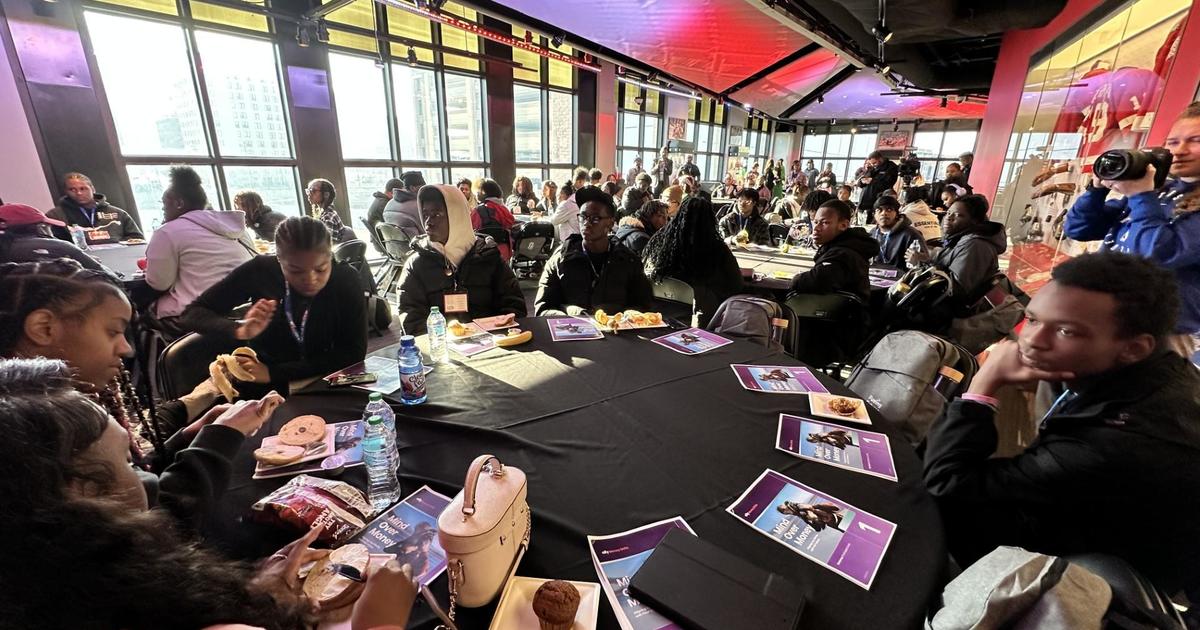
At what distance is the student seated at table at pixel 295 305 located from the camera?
1.88 meters

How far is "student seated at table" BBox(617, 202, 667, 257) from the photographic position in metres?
3.79

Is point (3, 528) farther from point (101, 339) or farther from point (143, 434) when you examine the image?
point (143, 434)

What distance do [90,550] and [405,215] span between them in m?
4.81

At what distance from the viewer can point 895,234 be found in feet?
13.3

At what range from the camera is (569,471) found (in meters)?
1.13

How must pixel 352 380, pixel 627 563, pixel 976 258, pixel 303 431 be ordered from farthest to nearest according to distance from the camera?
1. pixel 976 258
2. pixel 352 380
3. pixel 303 431
4. pixel 627 563

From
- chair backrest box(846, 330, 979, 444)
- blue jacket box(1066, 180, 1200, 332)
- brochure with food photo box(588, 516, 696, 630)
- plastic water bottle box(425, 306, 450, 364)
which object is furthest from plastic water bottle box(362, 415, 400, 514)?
blue jacket box(1066, 180, 1200, 332)

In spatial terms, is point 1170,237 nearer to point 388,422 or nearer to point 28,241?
point 388,422

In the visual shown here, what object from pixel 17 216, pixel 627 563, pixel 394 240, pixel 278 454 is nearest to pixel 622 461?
pixel 627 563

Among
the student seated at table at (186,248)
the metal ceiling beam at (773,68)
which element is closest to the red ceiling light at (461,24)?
the student seated at table at (186,248)

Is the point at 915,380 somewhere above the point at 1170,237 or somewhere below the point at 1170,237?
below

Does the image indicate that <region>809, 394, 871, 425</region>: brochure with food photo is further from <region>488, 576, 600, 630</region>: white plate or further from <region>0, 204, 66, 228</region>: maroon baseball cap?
<region>0, 204, 66, 228</region>: maroon baseball cap

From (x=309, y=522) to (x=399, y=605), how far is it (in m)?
0.32

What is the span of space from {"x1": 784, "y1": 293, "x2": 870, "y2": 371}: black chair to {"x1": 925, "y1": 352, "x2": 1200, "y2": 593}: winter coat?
1.85 metres
